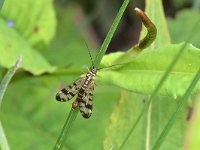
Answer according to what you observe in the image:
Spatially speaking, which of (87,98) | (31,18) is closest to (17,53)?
(31,18)

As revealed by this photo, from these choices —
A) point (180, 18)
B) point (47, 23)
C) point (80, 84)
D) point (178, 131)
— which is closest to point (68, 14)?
point (180, 18)

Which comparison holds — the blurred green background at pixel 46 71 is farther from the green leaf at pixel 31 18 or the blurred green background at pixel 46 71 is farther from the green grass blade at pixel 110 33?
the green grass blade at pixel 110 33

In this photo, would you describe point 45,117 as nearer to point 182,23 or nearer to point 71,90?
point 71,90

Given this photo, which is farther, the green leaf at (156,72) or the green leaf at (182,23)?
the green leaf at (182,23)

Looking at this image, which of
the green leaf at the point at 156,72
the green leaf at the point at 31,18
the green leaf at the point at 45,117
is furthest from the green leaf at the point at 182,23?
the green leaf at the point at 156,72

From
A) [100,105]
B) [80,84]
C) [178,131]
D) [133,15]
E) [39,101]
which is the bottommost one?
[133,15]

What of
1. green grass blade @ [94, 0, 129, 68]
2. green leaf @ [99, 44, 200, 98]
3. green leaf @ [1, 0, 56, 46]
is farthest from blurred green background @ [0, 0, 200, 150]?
green grass blade @ [94, 0, 129, 68]

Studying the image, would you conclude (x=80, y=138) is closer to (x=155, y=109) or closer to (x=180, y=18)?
(x=155, y=109)
